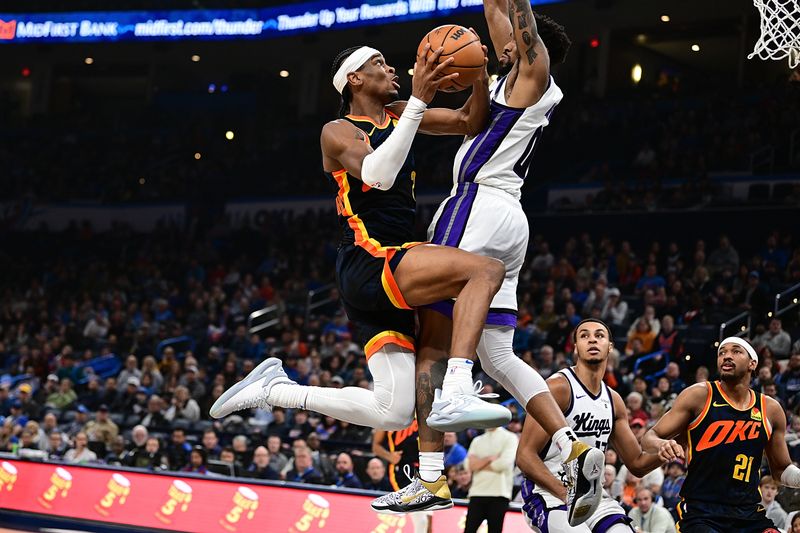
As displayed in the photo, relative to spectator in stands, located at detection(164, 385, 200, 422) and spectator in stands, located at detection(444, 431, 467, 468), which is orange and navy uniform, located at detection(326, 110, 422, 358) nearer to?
spectator in stands, located at detection(444, 431, 467, 468)

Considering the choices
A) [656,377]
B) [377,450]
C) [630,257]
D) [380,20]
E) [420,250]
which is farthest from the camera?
[380,20]

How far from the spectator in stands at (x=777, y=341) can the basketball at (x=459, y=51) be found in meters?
8.24

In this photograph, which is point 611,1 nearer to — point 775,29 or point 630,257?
point 630,257

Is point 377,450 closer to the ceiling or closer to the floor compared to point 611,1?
closer to the floor

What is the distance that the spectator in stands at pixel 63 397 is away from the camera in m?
15.9

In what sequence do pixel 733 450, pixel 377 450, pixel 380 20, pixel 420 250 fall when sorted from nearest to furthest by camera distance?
pixel 420 250, pixel 733 450, pixel 377 450, pixel 380 20

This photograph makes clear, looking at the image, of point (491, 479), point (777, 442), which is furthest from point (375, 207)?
point (491, 479)

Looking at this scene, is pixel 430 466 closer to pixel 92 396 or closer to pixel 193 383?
pixel 193 383

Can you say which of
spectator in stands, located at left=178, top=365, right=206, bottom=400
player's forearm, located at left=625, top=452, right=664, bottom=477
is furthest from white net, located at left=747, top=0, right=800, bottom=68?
spectator in stands, located at left=178, top=365, right=206, bottom=400

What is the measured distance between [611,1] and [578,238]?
633cm

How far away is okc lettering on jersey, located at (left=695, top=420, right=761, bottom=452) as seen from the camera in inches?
240

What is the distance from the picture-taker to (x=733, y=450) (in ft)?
19.9

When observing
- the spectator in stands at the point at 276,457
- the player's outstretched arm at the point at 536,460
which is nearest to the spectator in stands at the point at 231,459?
the spectator in stands at the point at 276,457

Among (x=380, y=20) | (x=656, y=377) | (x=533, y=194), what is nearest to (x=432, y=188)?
(x=533, y=194)
